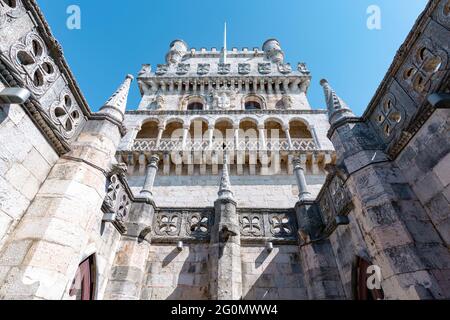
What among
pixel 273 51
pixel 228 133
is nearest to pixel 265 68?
pixel 273 51

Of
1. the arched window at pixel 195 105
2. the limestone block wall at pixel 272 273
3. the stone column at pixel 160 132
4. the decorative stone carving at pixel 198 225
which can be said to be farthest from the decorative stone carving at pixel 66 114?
the arched window at pixel 195 105

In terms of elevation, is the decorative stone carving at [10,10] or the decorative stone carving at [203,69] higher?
the decorative stone carving at [203,69]

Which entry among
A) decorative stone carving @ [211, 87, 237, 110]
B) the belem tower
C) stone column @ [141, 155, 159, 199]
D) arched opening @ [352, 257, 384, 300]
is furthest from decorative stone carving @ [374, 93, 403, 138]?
decorative stone carving @ [211, 87, 237, 110]

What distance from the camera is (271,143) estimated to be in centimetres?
1368

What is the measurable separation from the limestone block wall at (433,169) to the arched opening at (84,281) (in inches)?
233

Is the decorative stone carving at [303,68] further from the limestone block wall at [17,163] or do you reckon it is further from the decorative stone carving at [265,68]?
the limestone block wall at [17,163]

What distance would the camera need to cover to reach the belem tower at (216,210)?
10.6 feet

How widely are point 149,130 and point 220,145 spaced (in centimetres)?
571

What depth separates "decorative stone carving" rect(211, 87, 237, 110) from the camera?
1788 centimetres

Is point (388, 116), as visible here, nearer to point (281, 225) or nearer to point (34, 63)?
point (281, 225)

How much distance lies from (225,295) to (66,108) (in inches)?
198

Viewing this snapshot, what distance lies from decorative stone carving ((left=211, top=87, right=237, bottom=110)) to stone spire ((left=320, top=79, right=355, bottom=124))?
11756 mm

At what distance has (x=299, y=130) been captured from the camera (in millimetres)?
16531

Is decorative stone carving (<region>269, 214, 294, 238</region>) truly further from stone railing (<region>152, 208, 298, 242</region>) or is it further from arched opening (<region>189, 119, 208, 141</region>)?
A: arched opening (<region>189, 119, 208, 141</region>)
